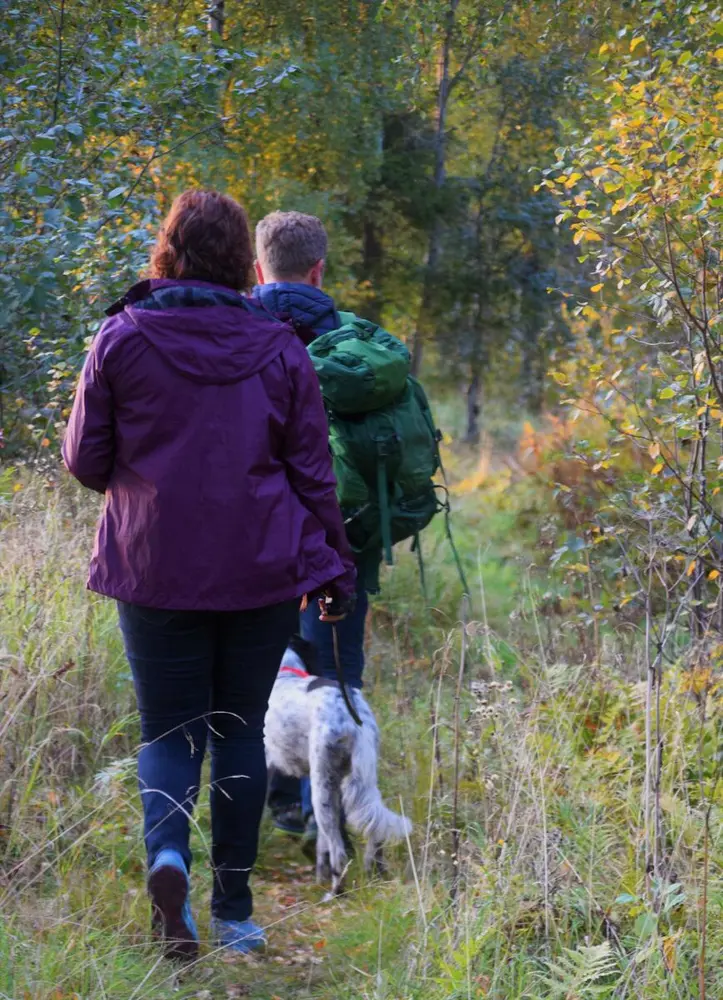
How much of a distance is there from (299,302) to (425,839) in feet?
5.92

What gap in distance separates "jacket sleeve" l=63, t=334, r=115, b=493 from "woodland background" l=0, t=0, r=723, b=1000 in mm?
878

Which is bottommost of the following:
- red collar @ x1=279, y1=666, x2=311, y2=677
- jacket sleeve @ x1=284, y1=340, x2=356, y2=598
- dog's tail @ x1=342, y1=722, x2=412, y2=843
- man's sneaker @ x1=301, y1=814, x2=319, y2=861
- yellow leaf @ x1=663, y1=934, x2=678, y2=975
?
man's sneaker @ x1=301, y1=814, x2=319, y2=861

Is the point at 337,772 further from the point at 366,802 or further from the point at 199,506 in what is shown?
the point at 199,506

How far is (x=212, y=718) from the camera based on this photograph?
131 inches

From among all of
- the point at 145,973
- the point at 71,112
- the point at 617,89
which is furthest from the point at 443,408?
the point at 145,973

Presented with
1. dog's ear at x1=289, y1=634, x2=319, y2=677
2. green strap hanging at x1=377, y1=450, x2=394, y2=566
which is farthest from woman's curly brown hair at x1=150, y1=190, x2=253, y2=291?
dog's ear at x1=289, y1=634, x2=319, y2=677

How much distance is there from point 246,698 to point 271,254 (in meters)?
1.55

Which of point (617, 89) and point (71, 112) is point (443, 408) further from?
point (617, 89)

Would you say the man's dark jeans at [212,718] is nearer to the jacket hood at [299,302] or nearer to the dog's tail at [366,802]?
the dog's tail at [366,802]

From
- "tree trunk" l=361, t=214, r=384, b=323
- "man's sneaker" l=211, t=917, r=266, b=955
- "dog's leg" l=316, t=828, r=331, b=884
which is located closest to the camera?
"man's sneaker" l=211, t=917, r=266, b=955

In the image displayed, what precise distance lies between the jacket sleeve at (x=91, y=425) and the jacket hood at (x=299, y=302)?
99 cm

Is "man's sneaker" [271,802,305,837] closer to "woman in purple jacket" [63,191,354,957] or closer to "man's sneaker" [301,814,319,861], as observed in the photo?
"man's sneaker" [301,814,319,861]

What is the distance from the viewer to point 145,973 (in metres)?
2.91

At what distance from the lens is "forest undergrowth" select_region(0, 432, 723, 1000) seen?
9.36 ft
